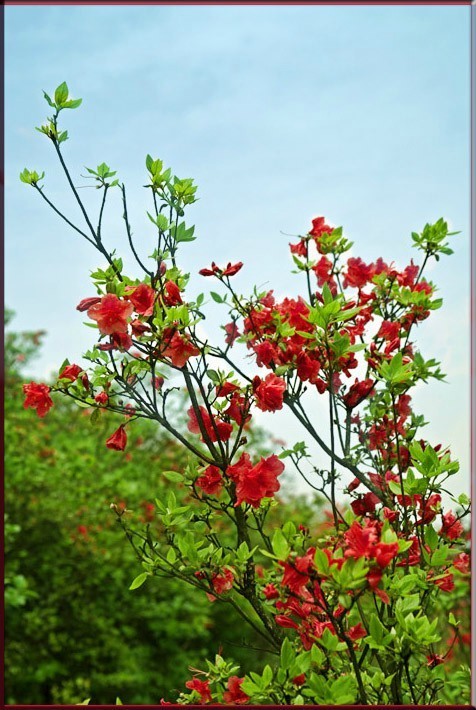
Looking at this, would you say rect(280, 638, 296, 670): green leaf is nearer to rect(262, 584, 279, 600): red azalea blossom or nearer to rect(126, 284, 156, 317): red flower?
rect(262, 584, 279, 600): red azalea blossom

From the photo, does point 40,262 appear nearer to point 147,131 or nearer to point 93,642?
point 147,131

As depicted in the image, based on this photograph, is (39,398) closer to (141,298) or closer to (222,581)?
(141,298)

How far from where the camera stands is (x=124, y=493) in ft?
12.1

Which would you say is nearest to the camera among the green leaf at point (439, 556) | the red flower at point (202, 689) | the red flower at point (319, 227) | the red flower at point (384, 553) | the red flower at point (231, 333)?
the red flower at point (384, 553)

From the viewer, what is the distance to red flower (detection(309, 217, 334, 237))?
154 centimetres

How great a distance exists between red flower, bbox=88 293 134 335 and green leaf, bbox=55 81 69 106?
34 centimetres

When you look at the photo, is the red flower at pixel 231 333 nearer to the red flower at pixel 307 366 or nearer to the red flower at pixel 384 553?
the red flower at pixel 307 366

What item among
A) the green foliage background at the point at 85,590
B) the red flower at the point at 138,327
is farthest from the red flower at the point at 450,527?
the green foliage background at the point at 85,590

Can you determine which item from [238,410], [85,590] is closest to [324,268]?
[238,410]

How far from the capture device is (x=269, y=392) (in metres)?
1.22

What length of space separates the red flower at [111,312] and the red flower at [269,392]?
0.23 meters

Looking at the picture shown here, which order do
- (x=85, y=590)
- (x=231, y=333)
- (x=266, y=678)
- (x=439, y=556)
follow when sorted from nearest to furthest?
(x=266, y=678) → (x=439, y=556) → (x=231, y=333) → (x=85, y=590)

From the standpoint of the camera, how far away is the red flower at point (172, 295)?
1.25 meters

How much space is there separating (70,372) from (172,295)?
0.70 feet
